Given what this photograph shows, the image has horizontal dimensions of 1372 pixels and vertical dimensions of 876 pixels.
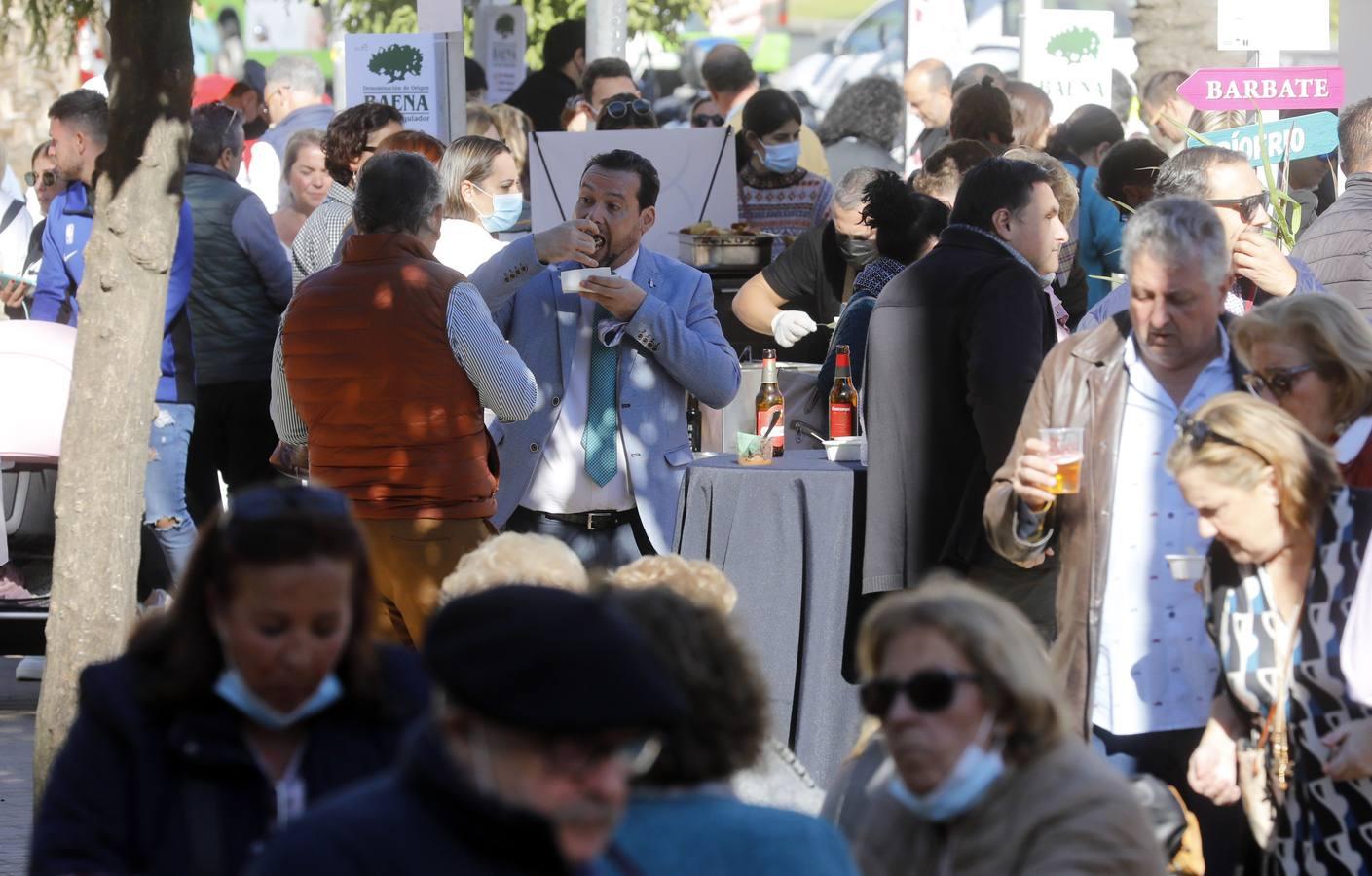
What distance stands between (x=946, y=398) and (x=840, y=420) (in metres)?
1.00

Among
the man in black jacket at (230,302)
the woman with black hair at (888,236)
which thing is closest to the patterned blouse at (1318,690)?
the woman with black hair at (888,236)

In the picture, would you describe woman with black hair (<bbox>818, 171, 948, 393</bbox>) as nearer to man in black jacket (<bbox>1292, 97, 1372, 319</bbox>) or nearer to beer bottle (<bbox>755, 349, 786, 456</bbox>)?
beer bottle (<bbox>755, 349, 786, 456</bbox>)

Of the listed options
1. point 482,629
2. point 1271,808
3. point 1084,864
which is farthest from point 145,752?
point 1271,808

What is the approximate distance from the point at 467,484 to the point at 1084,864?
2.86 metres

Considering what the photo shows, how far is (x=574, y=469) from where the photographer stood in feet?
18.2

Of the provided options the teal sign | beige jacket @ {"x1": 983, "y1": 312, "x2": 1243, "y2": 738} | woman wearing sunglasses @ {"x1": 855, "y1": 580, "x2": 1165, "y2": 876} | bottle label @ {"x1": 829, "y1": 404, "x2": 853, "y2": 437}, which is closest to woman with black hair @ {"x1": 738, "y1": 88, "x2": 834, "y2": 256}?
the teal sign

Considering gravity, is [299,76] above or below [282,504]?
above

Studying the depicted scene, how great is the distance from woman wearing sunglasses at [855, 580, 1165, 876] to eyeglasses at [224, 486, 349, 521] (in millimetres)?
864

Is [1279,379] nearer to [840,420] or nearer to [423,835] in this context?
[840,420]

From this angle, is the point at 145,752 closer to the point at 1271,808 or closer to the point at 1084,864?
the point at 1084,864

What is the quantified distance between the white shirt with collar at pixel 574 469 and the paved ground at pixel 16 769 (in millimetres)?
1783

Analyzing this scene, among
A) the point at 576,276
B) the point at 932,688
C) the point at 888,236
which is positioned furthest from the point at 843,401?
the point at 932,688

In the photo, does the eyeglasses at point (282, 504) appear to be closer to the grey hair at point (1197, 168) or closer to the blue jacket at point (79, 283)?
the grey hair at point (1197, 168)

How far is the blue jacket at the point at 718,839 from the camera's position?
225cm
